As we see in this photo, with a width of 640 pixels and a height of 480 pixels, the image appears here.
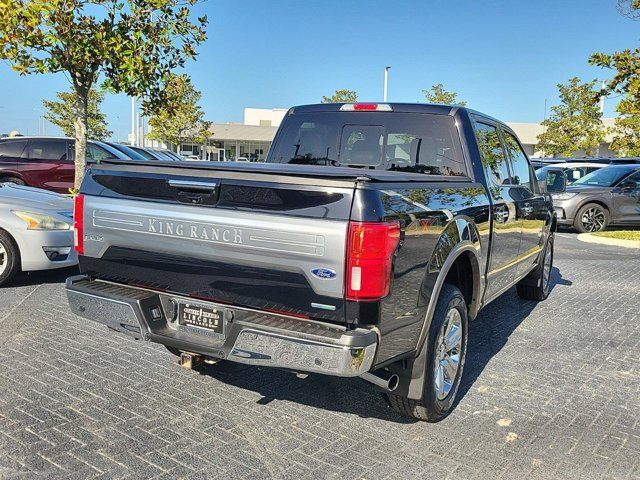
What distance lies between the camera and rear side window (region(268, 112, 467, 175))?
4574mm

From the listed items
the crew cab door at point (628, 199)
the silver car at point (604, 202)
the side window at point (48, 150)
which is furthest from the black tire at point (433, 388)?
the side window at point (48, 150)

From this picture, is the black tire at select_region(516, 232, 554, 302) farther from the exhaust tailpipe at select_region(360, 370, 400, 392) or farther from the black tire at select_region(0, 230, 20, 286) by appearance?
the black tire at select_region(0, 230, 20, 286)

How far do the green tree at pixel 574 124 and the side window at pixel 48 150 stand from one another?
107ft

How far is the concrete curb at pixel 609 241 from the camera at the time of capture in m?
12.0

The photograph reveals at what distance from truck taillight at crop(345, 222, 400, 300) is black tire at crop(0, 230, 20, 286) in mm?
5142

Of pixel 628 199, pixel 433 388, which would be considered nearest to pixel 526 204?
pixel 433 388

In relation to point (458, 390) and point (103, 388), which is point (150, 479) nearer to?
point (103, 388)

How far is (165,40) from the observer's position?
9.34 m

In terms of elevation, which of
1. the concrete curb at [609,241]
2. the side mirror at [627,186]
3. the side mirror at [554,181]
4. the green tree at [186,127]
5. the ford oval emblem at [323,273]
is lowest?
the concrete curb at [609,241]

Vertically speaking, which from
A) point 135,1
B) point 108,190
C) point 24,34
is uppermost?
point 135,1

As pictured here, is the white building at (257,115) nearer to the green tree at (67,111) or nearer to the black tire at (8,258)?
the green tree at (67,111)

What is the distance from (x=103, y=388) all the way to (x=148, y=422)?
639 millimetres

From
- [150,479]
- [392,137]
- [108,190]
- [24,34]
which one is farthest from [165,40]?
[150,479]

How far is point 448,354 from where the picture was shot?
3.83 m
